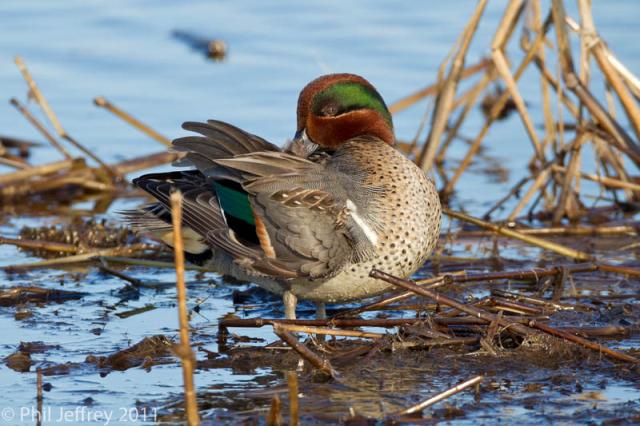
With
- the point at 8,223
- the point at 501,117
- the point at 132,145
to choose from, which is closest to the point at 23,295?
the point at 8,223

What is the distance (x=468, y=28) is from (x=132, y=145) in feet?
9.48

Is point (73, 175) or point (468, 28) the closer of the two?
point (468, 28)

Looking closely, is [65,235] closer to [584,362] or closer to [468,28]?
[468,28]

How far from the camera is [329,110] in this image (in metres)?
5.01

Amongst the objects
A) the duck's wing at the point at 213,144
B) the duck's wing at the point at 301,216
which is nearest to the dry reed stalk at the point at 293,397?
the duck's wing at the point at 301,216

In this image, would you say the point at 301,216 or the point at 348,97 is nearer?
Result: the point at 301,216

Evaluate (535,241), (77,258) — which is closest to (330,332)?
(535,241)

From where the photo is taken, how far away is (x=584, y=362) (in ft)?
14.3

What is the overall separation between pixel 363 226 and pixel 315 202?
0.21 meters

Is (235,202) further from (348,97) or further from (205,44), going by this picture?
(205,44)

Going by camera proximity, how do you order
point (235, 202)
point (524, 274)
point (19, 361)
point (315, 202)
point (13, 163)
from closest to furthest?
point (19, 361) → point (315, 202) → point (235, 202) → point (524, 274) → point (13, 163)

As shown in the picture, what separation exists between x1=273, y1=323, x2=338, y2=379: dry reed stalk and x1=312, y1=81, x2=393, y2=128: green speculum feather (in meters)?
1.21

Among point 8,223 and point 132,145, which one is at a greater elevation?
point 132,145

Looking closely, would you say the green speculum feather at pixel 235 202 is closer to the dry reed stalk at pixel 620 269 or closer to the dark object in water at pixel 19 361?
the dark object in water at pixel 19 361
